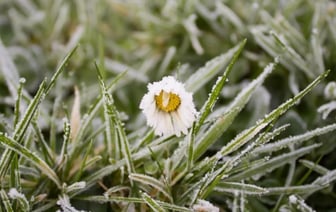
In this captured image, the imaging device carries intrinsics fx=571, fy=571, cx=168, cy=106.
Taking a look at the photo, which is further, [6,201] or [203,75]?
[203,75]

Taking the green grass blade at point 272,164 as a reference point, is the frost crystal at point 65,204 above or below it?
above

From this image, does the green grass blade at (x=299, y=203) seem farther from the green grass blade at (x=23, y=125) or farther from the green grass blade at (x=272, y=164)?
the green grass blade at (x=23, y=125)

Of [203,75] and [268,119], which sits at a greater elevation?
[203,75]

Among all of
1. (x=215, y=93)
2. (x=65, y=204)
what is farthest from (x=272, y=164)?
(x=65, y=204)

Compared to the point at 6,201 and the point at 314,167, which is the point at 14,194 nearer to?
the point at 6,201

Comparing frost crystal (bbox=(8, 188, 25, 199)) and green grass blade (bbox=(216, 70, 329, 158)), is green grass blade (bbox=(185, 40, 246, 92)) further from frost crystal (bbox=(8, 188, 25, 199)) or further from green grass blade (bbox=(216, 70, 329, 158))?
frost crystal (bbox=(8, 188, 25, 199))

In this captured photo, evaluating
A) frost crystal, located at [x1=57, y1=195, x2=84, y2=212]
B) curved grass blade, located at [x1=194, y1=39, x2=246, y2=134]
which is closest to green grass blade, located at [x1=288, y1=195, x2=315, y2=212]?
curved grass blade, located at [x1=194, y1=39, x2=246, y2=134]

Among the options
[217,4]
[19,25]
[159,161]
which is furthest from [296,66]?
[19,25]

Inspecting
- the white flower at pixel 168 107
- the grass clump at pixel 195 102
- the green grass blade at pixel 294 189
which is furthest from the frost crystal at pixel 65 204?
the green grass blade at pixel 294 189
